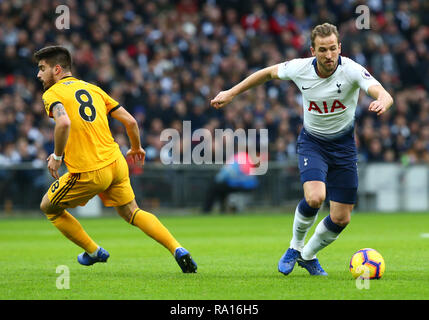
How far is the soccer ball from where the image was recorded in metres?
7.43

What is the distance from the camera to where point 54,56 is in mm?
8086

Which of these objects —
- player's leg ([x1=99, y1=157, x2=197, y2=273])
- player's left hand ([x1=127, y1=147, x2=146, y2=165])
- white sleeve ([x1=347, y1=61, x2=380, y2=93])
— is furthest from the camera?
player's left hand ([x1=127, y1=147, x2=146, y2=165])

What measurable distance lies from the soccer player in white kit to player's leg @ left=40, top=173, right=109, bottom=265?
1543 mm

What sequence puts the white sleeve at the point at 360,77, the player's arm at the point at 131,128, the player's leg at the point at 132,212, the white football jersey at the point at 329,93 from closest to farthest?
the white sleeve at the point at 360,77 → the white football jersey at the point at 329,93 → the player's leg at the point at 132,212 → the player's arm at the point at 131,128

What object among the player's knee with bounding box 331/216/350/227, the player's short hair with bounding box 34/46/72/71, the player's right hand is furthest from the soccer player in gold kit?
the player's knee with bounding box 331/216/350/227

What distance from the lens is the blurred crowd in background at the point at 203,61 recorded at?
838 inches

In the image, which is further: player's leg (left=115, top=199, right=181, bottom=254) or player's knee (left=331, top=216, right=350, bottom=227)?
player's leg (left=115, top=199, right=181, bottom=254)

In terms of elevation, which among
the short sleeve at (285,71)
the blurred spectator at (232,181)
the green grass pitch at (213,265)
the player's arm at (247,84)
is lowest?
the green grass pitch at (213,265)

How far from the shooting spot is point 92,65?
21.8 metres

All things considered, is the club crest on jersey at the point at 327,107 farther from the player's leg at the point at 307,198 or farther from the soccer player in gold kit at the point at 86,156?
the soccer player in gold kit at the point at 86,156

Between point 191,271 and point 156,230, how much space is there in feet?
1.71

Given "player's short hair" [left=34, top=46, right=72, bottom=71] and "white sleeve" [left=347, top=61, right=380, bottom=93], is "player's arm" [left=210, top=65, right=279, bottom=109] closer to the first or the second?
"white sleeve" [left=347, top=61, right=380, bottom=93]

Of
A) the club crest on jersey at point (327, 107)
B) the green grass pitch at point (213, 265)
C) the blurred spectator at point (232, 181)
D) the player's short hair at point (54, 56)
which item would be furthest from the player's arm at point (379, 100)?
the blurred spectator at point (232, 181)
